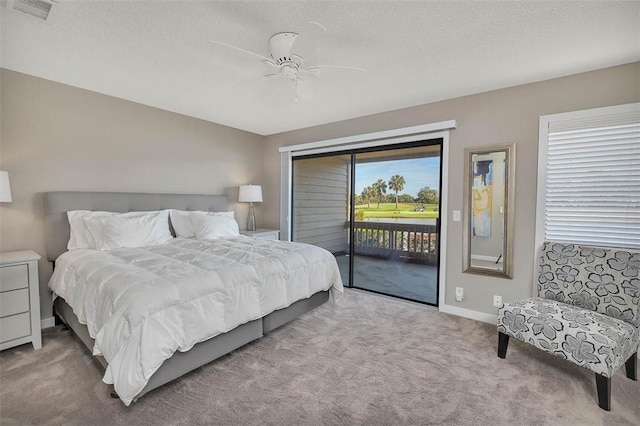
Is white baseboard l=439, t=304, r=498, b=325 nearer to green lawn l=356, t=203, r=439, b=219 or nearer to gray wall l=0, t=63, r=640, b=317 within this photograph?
gray wall l=0, t=63, r=640, b=317

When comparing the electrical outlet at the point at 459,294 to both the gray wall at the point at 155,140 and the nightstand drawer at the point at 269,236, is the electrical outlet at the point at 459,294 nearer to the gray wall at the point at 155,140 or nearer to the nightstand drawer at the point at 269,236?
the gray wall at the point at 155,140

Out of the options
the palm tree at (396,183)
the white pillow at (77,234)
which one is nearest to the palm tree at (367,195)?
the palm tree at (396,183)

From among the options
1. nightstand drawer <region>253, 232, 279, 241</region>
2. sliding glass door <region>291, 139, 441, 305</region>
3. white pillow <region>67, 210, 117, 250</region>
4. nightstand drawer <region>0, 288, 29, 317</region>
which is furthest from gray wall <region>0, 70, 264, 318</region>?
sliding glass door <region>291, 139, 441, 305</region>

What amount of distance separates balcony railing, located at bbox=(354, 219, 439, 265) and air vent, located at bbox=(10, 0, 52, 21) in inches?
146

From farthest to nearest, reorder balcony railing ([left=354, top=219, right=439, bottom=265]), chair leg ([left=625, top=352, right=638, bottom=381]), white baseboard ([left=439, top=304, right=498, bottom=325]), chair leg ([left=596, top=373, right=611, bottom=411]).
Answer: balcony railing ([left=354, top=219, right=439, bottom=265]), white baseboard ([left=439, top=304, right=498, bottom=325]), chair leg ([left=625, top=352, right=638, bottom=381]), chair leg ([left=596, top=373, right=611, bottom=411])

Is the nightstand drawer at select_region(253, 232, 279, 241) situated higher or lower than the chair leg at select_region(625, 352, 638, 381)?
higher

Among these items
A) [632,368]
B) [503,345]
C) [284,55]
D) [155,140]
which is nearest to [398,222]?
[503,345]

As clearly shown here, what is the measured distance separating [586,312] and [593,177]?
1.23m

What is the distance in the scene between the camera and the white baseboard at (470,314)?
311cm

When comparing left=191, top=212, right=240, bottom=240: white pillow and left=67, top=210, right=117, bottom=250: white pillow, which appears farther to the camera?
left=191, top=212, right=240, bottom=240: white pillow

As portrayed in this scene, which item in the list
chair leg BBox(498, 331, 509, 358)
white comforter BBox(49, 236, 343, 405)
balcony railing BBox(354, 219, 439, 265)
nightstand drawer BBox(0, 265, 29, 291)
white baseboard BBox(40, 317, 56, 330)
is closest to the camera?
white comforter BBox(49, 236, 343, 405)

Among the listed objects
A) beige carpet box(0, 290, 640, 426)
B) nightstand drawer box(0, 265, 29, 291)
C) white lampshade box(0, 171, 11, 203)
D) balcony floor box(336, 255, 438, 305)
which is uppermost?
white lampshade box(0, 171, 11, 203)

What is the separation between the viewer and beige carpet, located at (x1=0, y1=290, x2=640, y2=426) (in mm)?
1735

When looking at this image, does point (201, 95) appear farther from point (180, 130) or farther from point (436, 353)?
point (436, 353)
